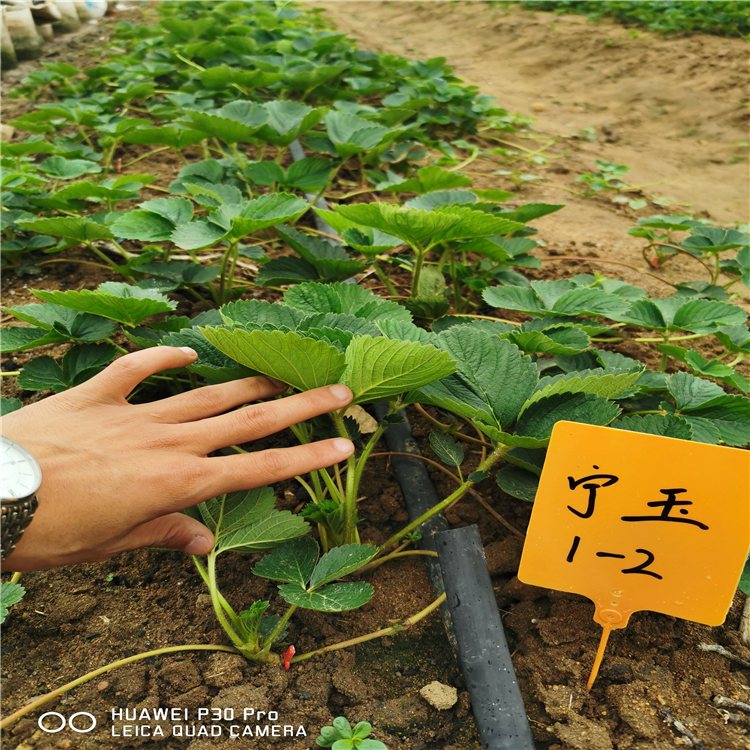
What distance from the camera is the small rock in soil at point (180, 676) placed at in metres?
0.88

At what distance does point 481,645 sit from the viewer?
887 mm

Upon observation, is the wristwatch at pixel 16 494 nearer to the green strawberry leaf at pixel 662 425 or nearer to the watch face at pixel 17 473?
the watch face at pixel 17 473

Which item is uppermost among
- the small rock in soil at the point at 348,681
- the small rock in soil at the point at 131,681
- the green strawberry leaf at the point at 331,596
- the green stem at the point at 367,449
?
the green stem at the point at 367,449

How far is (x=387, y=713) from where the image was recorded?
86 cm

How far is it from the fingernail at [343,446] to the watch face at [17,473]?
0.37 meters

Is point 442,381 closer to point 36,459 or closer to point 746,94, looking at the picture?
point 36,459

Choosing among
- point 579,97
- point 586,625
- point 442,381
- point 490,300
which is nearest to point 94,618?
point 442,381

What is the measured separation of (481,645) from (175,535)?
461 millimetres

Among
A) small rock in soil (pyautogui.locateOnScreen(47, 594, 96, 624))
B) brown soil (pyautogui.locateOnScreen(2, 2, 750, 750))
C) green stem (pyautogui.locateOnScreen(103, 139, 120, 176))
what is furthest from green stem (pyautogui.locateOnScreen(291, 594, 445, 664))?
green stem (pyautogui.locateOnScreen(103, 139, 120, 176))

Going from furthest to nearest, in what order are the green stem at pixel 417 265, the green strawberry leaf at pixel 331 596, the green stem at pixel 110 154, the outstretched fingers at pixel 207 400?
the green stem at pixel 110 154, the green stem at pixel 417 265, the outstretched fingers at pixel 207 400, the green strawberry leaf at pixel 331 596

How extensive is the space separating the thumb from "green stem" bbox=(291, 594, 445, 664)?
21cm

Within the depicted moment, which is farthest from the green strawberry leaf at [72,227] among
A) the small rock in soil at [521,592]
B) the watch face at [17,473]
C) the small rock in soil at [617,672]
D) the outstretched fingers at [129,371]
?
the small rock in soil at [617,672]

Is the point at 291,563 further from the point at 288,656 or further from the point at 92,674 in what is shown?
the point at 92,674

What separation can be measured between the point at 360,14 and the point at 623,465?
8572 millimetres
